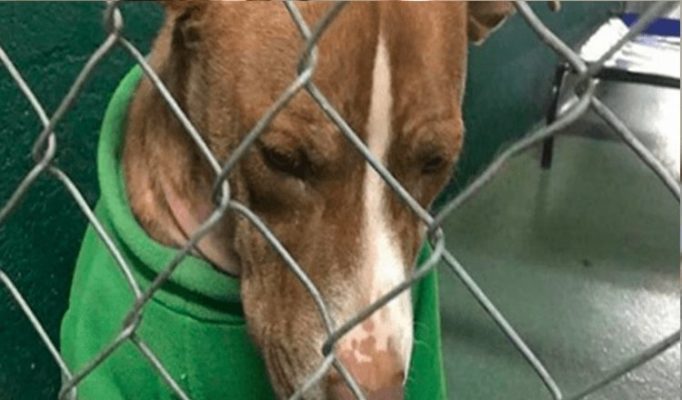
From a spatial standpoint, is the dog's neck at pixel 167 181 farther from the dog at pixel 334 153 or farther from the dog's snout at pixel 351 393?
the dog's snout at pixel 351 393

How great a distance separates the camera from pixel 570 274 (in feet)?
9.41

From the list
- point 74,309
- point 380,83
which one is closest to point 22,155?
point 74,309

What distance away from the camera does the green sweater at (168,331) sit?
134 centimetres

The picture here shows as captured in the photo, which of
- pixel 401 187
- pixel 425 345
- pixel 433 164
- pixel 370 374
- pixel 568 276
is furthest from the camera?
pixel 568 276

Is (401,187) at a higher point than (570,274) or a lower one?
higher

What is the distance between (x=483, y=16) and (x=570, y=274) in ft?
5.13

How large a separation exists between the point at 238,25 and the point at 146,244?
0.29 meters

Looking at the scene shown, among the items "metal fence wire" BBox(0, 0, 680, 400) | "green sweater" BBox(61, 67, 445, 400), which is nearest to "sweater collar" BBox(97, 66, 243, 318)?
"green sweater" BBox(61, 67, 445, 400)

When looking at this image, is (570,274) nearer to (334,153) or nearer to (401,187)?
(334,153)

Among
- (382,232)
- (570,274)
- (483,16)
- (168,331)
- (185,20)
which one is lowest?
(570,274)

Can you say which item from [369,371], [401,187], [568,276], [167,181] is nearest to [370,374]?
[369,371]

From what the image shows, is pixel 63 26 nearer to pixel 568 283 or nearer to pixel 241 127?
pixel 241 127

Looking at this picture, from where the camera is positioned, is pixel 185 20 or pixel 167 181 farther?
pixel 167 181

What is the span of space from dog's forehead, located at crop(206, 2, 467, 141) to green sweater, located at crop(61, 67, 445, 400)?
228mm
